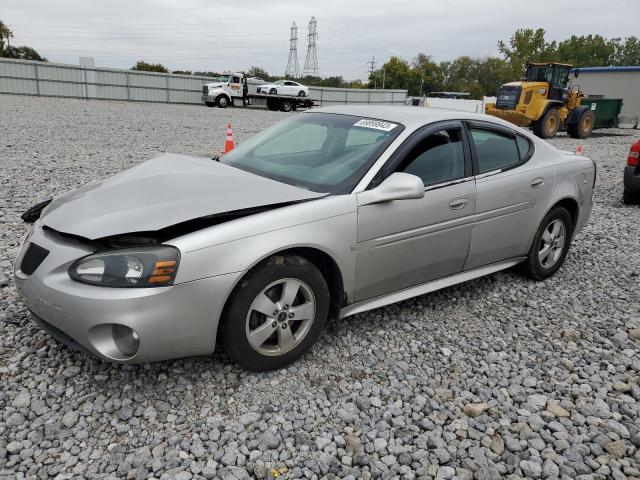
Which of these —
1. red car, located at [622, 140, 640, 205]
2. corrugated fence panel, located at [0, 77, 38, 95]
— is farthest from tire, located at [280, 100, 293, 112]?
red car, located at [622, 140, 640, 205]

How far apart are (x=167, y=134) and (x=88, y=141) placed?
9.14 ft

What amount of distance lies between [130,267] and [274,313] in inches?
31.9

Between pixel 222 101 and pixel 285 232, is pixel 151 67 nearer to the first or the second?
pixel 222 101

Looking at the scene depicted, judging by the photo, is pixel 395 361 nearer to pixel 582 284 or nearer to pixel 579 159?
pixel 582 284

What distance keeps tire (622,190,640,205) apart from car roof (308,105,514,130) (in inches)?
196

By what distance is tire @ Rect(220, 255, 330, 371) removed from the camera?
9.14 feet

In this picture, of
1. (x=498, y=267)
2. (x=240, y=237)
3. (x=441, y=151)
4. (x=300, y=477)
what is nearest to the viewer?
(x=300, y=477)

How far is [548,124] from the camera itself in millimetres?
18672

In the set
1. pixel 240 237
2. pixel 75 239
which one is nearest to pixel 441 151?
pixel 240 237

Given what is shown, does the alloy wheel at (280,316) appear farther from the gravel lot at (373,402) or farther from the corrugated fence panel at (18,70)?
the corrugated fence panel at (18,70)

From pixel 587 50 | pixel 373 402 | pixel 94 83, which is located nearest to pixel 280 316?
pixel 373 402

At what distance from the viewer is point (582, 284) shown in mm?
4777

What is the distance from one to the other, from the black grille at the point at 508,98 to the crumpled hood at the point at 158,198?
56.1 feet

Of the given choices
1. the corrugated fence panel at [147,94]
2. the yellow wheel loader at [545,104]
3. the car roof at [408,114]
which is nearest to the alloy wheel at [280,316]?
the car roof at [408,114]
